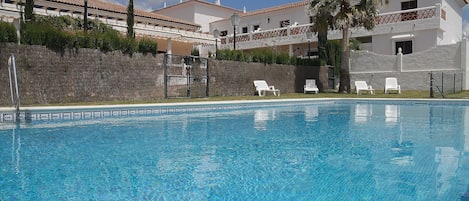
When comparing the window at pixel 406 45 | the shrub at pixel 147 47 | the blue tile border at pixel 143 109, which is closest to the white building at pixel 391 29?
the window at pixel 406 45

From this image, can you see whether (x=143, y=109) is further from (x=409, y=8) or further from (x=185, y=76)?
(x=409, y=8)

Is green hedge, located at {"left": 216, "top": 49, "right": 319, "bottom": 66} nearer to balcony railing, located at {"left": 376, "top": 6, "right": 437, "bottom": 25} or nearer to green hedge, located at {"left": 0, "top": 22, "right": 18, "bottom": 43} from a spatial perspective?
balcony railing, located at {"left": 376, "top": 6, "right": 437, "bottom": 25}

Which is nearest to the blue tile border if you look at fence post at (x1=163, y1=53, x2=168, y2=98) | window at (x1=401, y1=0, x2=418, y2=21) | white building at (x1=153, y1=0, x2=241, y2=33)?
fence post at (x1=163, y1=53, x2=168, y2=98)

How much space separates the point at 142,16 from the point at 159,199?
27030 mm

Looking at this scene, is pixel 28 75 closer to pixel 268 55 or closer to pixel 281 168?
pixel 281 168

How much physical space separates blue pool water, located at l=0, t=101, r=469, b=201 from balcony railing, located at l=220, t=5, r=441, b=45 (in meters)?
18.0

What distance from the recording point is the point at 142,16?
1134 inches

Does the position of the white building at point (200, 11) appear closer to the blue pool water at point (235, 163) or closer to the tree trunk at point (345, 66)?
the tree trunk at point (345, 66)

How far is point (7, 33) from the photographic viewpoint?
11.9 meters

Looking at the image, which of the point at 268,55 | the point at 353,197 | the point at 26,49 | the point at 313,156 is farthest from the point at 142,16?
the point at 353,197

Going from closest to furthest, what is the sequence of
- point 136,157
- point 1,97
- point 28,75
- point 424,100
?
point 136,157, point 1,97, point 28,75, point 424,100

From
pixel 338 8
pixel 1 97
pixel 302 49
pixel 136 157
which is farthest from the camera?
pixel 302 49

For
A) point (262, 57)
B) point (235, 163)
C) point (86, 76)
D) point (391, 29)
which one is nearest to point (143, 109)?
point (86, 76)

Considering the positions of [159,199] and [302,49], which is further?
[302,49]
